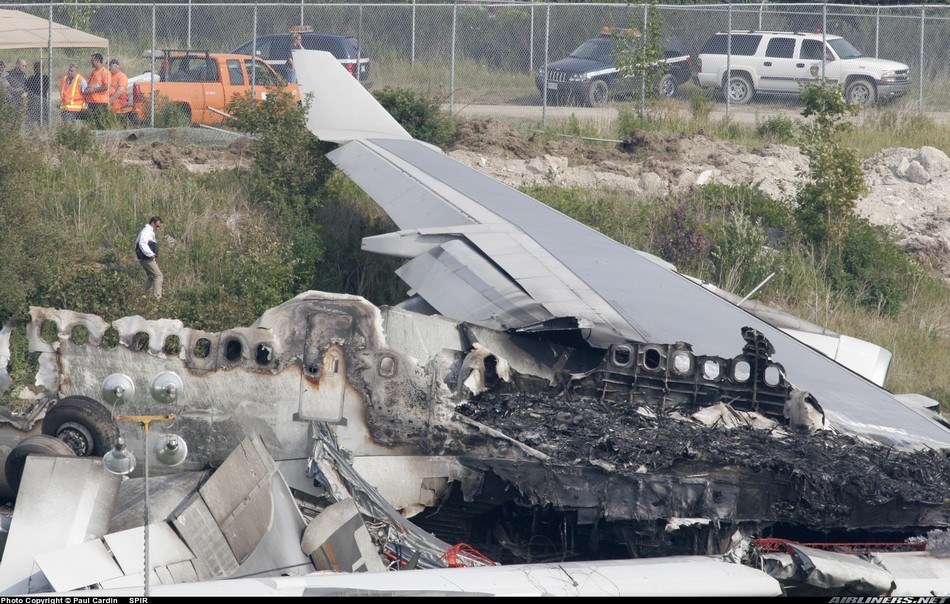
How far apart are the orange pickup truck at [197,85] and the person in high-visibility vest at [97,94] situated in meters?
0.69

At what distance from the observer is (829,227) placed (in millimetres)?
15844

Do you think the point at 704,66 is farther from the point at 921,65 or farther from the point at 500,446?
the point at 500,446

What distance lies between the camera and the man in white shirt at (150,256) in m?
13.1

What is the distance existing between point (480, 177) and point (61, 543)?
27.2ft

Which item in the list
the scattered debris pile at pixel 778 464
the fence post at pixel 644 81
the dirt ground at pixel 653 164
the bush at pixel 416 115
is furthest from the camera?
the fence post at pixel 644 81

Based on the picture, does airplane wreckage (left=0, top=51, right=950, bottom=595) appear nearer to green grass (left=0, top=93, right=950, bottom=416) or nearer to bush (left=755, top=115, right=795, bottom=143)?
green grass (left=0, top=93, right=950, bottom=416)

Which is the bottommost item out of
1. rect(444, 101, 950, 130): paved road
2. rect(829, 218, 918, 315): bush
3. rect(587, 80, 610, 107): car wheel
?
rect(829, 218, 918, 315): bush

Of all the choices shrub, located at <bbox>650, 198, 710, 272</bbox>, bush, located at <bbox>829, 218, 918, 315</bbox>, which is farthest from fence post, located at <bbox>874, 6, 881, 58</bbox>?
shrub, located at <bbox>650, 198, 710, 272</bbox>

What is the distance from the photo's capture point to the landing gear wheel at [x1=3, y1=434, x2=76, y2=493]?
290 inches

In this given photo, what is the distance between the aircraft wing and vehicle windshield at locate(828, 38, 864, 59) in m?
15.1

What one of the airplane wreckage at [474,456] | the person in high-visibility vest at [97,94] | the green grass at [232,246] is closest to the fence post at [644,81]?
the green grass at [232,246]

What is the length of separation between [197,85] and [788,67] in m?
13.9

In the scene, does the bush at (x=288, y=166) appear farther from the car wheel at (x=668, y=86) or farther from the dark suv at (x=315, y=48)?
the car wheel at (x=668, y=86)

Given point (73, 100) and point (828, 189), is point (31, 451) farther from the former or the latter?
point (73, 100)
